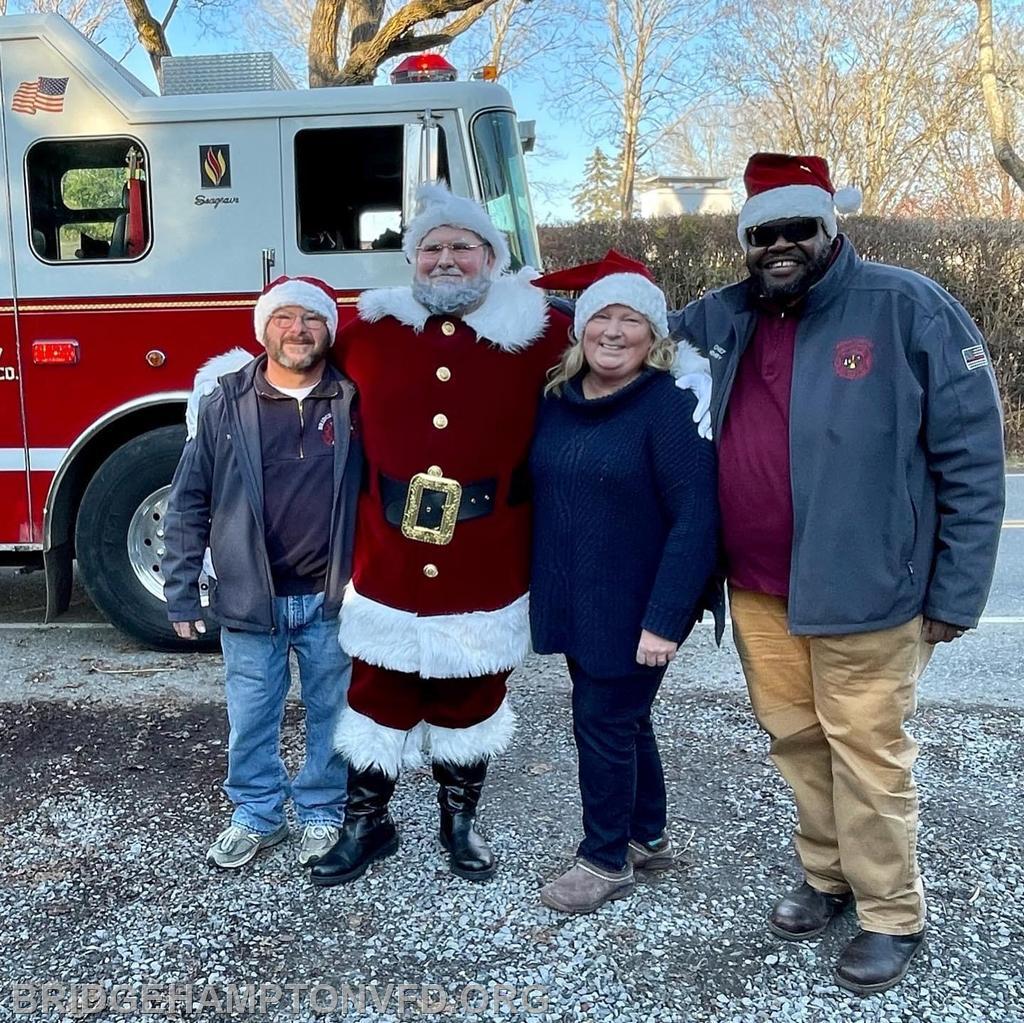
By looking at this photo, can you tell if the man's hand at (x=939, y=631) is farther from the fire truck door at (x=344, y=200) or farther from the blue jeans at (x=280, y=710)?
the fire truck door at (x=344, y=200)

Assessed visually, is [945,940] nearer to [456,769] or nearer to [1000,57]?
[456,769]

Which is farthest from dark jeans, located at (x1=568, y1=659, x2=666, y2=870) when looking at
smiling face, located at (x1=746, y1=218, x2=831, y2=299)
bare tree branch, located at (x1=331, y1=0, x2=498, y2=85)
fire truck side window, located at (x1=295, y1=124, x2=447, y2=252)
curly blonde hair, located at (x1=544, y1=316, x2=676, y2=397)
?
bare tree branch, located at (x1=331, y1=0, x2=498, y2=85)

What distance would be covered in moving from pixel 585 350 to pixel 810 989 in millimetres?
1688

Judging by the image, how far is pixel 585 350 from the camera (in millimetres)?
2592

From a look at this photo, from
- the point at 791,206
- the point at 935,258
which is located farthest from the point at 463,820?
the point at 935,258

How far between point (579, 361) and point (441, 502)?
0.53m

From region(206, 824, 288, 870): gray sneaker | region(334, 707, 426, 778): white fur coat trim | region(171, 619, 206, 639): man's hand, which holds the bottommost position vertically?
region(206, 824, 288, 870): gray sneaker

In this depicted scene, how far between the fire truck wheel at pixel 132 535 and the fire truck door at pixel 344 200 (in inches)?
42.0

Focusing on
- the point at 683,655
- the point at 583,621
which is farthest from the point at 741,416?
the point at 683,655

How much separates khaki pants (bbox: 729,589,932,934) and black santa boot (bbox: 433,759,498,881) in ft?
2.92

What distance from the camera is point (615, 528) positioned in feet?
8.38

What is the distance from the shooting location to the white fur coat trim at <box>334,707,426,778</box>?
289cm

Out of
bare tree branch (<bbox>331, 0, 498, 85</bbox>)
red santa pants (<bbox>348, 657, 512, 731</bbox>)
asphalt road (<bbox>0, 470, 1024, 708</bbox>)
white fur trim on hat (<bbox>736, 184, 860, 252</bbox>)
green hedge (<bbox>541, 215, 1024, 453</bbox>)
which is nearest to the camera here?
white fur trim on hat (<bbox>736, 184, 860, 252</bbox>)

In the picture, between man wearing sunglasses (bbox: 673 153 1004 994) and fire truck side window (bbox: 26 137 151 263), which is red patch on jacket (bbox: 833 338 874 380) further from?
fire truck side window (bbox: 26 137 151 263)
